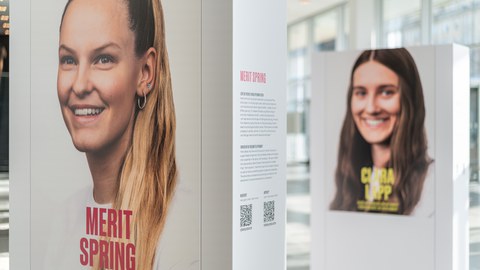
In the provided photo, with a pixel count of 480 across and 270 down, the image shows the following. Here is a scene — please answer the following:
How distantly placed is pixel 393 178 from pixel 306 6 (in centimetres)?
1443

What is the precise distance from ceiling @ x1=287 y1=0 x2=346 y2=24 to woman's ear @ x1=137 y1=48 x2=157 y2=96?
1634 cm

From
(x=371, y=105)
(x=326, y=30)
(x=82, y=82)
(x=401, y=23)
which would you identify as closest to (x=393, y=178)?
(x=371, y=105)

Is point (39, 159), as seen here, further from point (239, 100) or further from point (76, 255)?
point (239, 100)

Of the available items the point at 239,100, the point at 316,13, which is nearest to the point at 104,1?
the point at 239,100

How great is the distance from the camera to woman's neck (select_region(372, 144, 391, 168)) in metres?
8.66

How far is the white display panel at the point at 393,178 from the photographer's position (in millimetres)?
8141

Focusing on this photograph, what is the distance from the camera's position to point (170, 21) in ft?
16.2

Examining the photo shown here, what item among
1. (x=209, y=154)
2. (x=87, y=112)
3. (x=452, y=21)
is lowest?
(x=209, y=154)

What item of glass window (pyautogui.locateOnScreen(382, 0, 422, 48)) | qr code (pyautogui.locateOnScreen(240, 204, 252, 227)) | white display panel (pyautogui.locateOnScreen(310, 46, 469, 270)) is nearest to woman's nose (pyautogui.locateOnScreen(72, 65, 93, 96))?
qr code (pyautogui.locateOnScreen(240, 204, 252, 227))

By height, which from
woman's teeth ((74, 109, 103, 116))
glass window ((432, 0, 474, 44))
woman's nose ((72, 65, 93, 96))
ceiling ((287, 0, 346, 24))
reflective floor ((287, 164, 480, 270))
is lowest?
reflective floor ((287, 164, 480, 270))

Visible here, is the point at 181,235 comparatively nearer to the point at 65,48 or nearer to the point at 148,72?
the point at 148,72

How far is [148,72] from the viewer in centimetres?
504

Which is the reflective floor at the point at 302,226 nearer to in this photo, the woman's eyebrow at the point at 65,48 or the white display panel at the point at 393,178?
the white display panel at the point at 393,178

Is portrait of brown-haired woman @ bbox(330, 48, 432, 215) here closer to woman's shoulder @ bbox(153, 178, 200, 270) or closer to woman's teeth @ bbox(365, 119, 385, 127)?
woman's teeth @ bbox(365, 119, 385, 127)
